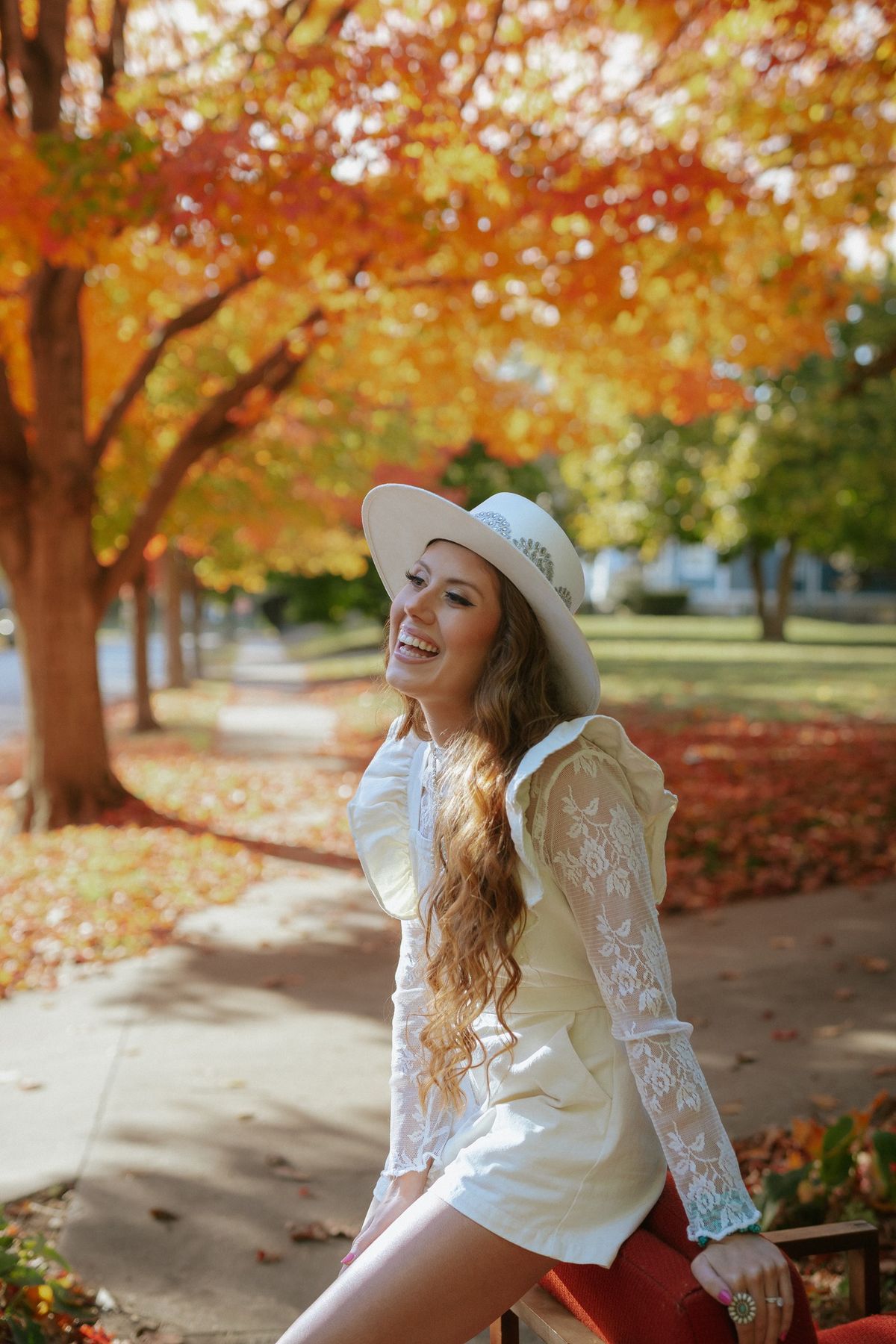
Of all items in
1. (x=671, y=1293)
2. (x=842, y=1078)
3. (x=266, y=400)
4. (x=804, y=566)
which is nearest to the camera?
(x=671, y=1293)

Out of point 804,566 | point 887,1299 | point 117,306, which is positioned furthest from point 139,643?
point 804,566

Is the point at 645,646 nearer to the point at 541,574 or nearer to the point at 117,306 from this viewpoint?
the point at 117,306

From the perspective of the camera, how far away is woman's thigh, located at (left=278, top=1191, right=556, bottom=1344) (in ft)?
6.19

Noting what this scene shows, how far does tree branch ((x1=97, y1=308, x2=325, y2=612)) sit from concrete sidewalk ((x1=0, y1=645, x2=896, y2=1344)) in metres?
3.62

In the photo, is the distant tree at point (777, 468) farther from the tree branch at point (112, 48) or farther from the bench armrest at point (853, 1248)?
the bench armrest at point (853, 1248)

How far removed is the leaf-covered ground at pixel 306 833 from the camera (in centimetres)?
734

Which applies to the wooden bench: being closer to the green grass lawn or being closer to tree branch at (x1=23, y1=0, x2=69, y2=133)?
the green grass lawn

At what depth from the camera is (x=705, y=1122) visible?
1.96 m

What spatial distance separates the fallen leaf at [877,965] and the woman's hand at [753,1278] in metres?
4.46

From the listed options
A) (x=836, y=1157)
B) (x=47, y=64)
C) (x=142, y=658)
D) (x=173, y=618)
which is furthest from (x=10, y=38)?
(x=173, y=618)

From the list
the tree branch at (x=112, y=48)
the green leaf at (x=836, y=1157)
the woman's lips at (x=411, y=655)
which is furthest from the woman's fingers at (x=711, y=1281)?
the tree branch at (x=112, y=48)

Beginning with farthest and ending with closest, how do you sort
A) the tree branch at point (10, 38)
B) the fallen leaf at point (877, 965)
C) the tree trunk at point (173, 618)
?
the tree trunk at point (173, 618) → the tree branch at point (10, 38) → the fallen leaf at point (877, 965)

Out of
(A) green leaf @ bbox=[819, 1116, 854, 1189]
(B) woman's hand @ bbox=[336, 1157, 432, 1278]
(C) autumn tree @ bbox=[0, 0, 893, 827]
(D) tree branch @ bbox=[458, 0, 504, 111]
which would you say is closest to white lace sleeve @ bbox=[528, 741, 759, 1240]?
(B) woman's hand @ bbox=[336, 1157, 432, 1278]

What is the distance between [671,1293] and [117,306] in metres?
11.6
